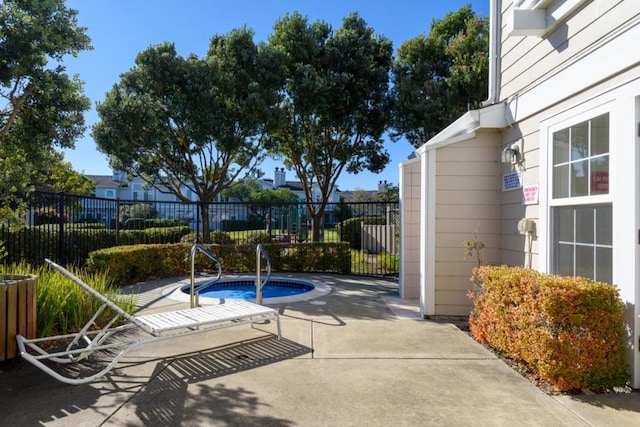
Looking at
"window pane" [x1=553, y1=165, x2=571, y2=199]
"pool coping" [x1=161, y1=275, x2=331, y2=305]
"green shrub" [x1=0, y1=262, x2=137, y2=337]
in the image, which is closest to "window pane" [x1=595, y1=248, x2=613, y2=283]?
"window pane" [x1=553, y1=165, x2=571, y2=199]

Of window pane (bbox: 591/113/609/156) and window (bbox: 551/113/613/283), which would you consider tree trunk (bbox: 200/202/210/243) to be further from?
window pane (bbox: 591/113/609/156)

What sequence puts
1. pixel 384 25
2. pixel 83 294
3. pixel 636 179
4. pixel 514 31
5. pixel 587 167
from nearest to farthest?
pixel 636 179, pixel 587 167, pixel 514 31, pixel 83 294, pixel 384 25

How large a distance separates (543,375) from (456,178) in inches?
115

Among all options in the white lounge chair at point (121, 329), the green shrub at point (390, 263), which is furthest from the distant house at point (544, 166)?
the green shrub at point (390, 263)

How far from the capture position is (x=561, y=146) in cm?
398

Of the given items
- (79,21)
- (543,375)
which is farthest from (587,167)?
(79,21)

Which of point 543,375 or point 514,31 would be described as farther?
point 514,31

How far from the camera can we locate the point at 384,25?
13344 mm

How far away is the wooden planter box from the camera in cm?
342

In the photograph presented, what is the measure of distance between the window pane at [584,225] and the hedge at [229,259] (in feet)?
21.9

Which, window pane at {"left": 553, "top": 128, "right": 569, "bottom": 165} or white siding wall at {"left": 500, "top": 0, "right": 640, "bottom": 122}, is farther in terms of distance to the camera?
window pane at {"left": 553, "top": 128, "right": 569, "bottom": 165}

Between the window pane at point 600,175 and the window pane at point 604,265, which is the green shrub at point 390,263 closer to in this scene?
the window pane at point 604,265

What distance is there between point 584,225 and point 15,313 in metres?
5.41

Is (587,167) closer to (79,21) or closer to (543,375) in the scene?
(543,375)
